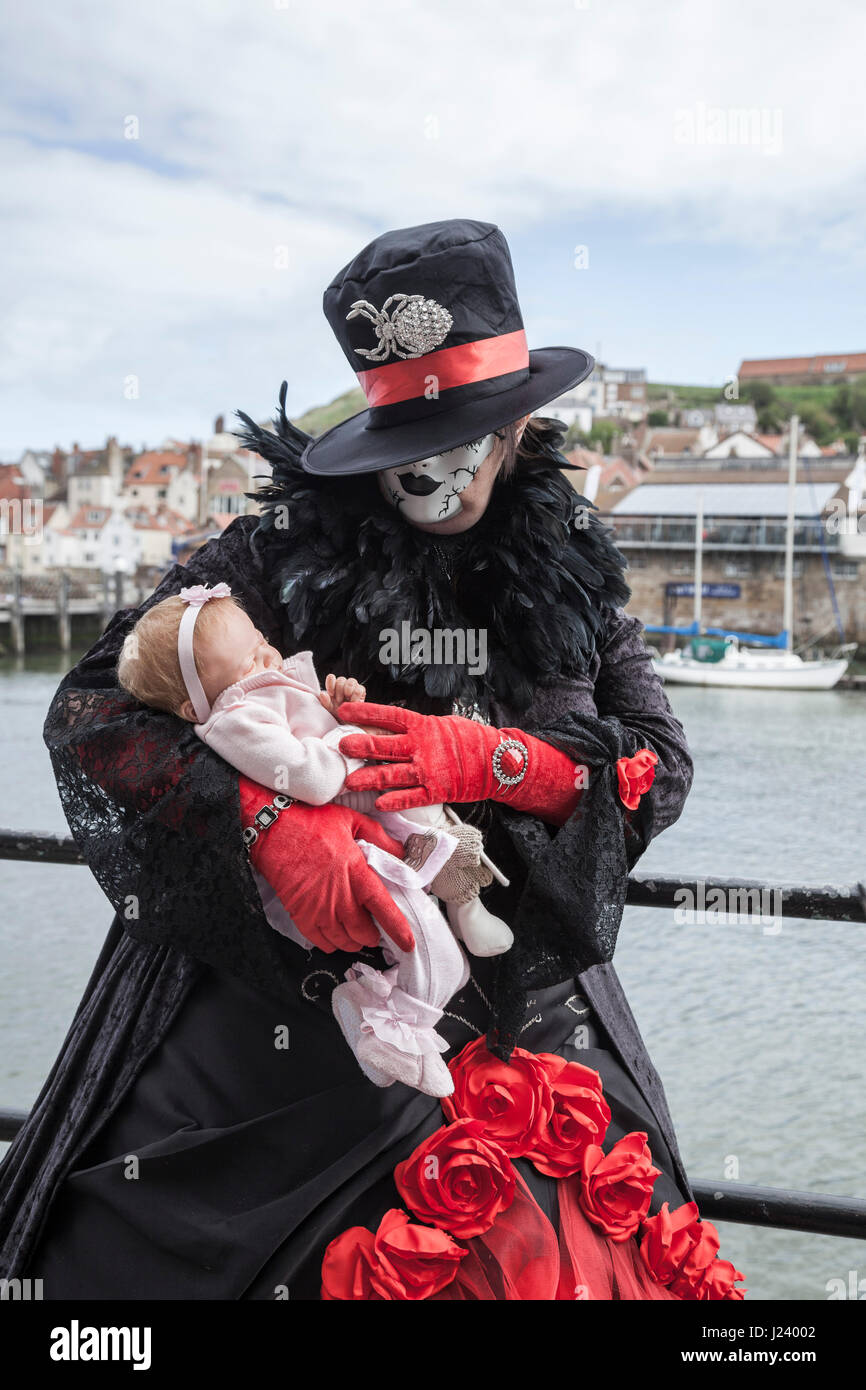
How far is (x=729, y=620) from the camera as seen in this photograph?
127 feet

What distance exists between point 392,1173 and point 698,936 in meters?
10.7

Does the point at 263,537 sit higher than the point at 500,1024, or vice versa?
the point at 263,537

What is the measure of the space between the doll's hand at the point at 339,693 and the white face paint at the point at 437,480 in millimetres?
287

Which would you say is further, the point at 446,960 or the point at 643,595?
the point at 643,595

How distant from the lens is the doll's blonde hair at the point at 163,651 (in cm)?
153

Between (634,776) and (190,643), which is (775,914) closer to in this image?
(634,776)

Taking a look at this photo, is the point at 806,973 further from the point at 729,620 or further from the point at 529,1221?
the point at 729,620

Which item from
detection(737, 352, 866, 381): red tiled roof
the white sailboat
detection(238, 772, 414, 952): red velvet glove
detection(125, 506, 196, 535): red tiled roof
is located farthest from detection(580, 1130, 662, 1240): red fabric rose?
detection(737, 352, 866, 381): red tiled roof

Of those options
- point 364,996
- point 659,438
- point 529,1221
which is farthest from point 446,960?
point 659,438

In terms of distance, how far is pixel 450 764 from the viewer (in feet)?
5.00

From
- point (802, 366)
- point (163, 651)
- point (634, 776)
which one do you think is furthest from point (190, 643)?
point (802, 366)

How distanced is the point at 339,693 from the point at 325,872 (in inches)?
9.5

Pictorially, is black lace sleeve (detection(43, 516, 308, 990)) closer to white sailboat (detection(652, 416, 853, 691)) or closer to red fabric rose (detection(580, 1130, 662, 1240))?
red fabric rose (detection(580, 1130, 662, 1240))

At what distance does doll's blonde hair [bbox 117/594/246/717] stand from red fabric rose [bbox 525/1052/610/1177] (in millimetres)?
676
